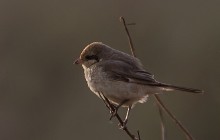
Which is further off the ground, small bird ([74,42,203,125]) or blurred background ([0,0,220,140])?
small bird ([74,42,203,125])

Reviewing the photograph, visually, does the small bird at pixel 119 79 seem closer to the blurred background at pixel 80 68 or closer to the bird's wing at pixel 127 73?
the bird's wing at pixel 127 73

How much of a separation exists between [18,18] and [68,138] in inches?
171

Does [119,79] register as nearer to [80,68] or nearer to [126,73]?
[126,73]

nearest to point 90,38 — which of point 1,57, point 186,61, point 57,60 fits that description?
point 57,60

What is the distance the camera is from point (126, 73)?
6.30m

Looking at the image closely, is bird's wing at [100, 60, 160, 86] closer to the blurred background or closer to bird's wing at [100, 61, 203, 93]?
bird's wing at [100, 61, 203, 93]

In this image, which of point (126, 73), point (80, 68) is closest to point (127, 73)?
point (126, 73)

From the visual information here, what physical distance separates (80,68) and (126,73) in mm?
6918

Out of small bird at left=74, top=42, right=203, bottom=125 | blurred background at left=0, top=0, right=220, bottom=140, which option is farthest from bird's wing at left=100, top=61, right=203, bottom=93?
blurred background at left=0, top=0, right=220, bottom=140

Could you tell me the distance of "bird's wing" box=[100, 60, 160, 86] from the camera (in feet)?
20.2

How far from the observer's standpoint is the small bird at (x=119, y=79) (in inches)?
242

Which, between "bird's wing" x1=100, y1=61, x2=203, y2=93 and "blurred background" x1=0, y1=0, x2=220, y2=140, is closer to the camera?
"bird's wing" x1=100, y1=61, x2=203, y2=93

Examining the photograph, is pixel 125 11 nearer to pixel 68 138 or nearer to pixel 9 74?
pixel 9 74

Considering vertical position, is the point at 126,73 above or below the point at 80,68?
above
